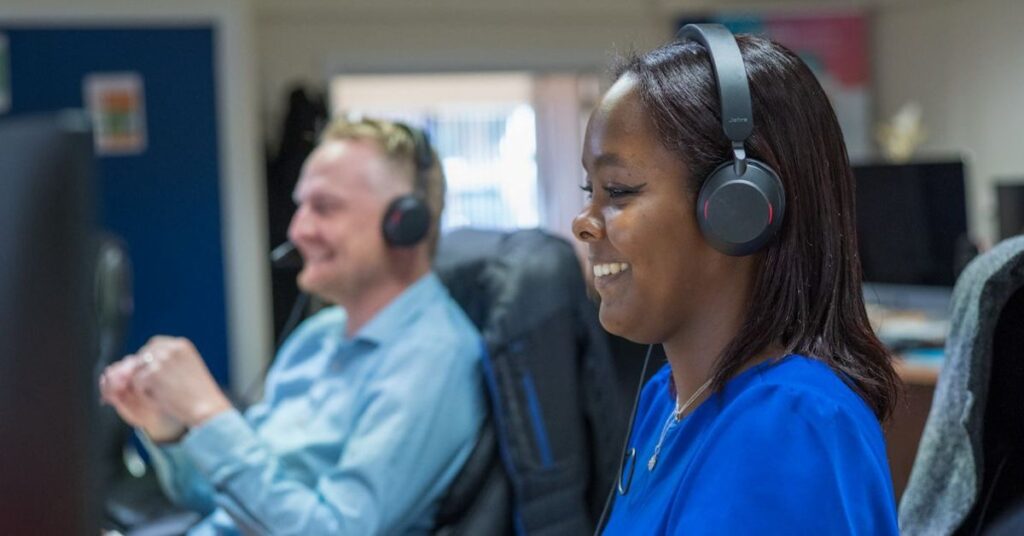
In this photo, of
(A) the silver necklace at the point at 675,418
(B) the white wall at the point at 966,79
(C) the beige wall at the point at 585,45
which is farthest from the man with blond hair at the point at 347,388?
(B) the white wall at the point at 966,79

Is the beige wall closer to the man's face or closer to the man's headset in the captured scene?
the man's face

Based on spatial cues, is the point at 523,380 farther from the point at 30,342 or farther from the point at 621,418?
the point at 30,342

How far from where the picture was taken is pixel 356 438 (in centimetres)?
167

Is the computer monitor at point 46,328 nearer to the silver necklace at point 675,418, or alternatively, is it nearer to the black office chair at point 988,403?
the silver necklace at point 675,418

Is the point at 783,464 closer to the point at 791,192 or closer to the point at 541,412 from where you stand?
the point at 791,192

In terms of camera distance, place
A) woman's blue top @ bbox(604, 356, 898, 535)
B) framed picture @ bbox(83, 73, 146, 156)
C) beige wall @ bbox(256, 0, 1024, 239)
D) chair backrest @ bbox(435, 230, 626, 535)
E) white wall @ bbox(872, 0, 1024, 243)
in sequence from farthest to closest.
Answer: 1. white wall @ bbox(872, 0, 1024, 243)
2. beige wall @ bbox(256, 0, 1024, 239)
3. framed picture @ bbox(83, 73, 146, 156)
4. chair backrest @ bbox(435, 230, 626, 535)
5. woman's blue top @ bbox(604, 356, 898, 535)

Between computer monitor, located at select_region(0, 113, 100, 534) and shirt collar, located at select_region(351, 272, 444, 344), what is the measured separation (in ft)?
3.83

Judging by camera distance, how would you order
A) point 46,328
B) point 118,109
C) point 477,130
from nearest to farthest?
point 46,328
point 118,109
point 477,130

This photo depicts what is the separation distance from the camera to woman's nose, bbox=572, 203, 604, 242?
953 mm

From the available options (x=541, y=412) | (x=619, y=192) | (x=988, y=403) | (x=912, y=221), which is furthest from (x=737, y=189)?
(x=912, y=221)

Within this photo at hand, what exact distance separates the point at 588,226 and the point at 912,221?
8.36ft

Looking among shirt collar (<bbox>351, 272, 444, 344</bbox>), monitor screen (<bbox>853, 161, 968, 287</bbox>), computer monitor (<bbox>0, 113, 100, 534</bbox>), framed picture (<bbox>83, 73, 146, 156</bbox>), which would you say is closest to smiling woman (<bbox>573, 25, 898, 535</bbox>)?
computer monitor (<bbox>0, 113, 100, 534</bbox>)

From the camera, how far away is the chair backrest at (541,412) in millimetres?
1692

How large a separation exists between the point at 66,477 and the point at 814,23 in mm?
6403
